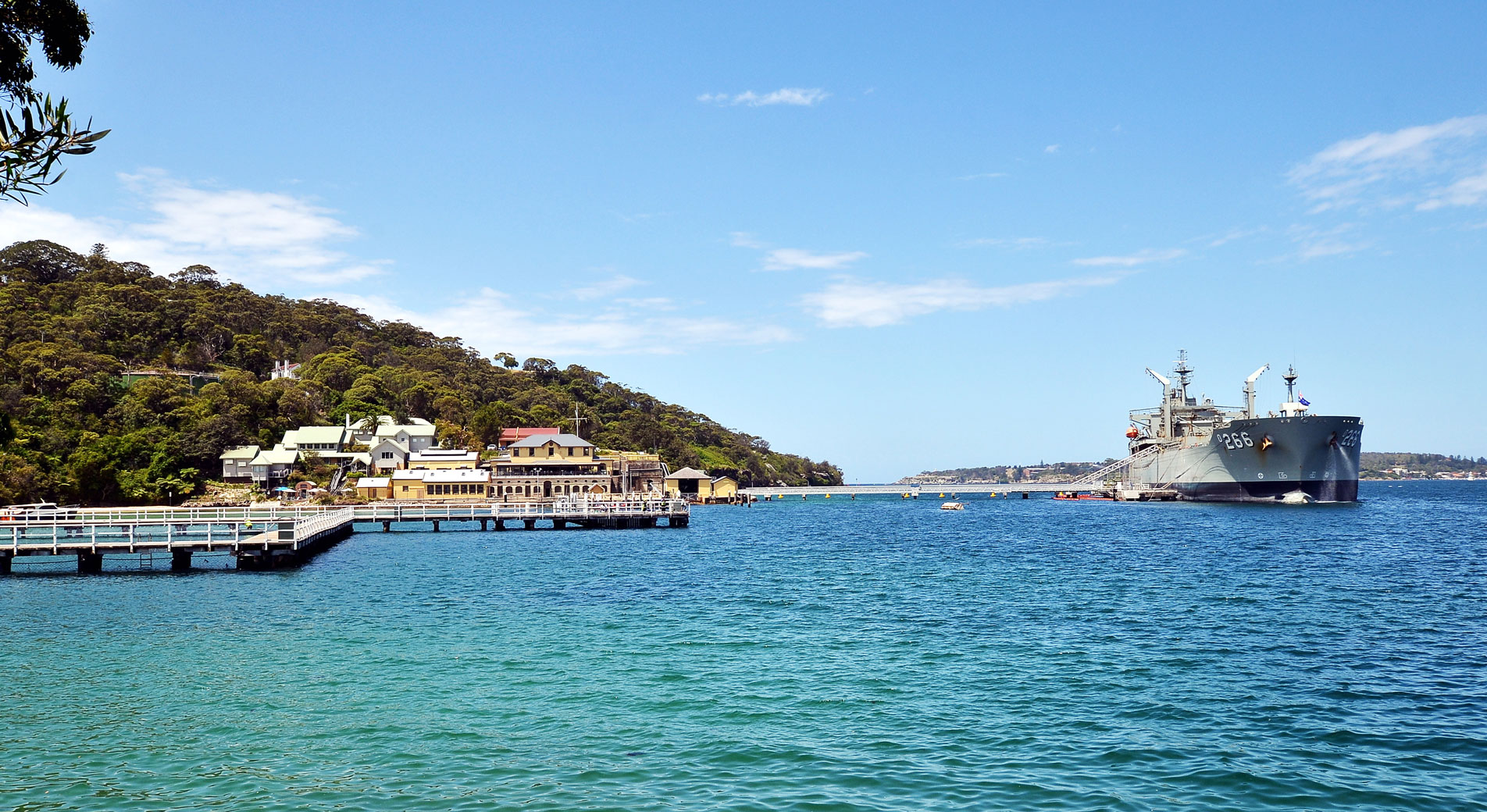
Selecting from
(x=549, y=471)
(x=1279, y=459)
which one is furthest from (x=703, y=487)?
(x=1279, y=459)

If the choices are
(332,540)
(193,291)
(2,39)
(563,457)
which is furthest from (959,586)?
(193,291)

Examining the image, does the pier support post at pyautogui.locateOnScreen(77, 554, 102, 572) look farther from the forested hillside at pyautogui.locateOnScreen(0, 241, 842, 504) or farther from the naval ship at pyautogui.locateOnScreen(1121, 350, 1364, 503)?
the naval ship at pyautogui.locateOnScreen(1121, 350, 1364, 503)

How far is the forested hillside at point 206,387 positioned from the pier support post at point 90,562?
12.6 m

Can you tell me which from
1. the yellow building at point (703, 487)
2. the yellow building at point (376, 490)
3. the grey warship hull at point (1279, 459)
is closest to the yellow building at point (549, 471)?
the yellow building at point (376, 490)

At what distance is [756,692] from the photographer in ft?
57.0

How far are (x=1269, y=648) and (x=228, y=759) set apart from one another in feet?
66.0

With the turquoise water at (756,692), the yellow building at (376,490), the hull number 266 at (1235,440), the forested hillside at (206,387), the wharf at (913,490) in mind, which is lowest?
the wharf at (913,490)

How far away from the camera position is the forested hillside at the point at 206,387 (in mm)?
85750

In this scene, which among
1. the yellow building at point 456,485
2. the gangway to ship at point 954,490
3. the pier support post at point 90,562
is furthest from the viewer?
the gangway to ship at point 954,490

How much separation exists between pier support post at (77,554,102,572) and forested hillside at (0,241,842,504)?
12.6 m

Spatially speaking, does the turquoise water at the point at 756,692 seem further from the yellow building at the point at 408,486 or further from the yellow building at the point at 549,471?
the yellow building at the point at 549,471

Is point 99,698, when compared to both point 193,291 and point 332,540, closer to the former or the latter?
point 332,540

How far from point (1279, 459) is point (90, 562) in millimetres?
88616

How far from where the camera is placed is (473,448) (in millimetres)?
121875
